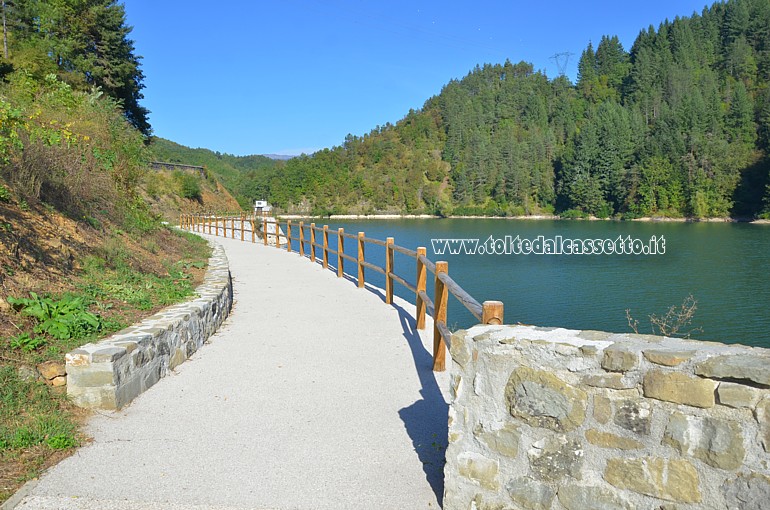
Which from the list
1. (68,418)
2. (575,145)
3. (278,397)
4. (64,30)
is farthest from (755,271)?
(575,145)

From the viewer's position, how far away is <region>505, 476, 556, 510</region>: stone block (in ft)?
7.57

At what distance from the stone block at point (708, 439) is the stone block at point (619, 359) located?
0.23 meters

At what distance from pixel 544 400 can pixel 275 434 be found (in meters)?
2.09

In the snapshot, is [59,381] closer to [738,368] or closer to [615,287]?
[738,368]

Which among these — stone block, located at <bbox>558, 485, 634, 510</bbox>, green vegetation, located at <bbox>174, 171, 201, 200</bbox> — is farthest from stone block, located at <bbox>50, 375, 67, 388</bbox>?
green vegetation, located at <bbox>174, 171, 201, 200</bbox>

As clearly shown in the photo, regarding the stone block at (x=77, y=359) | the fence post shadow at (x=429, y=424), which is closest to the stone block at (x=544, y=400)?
the fence post shadow at (x=429, y=424)

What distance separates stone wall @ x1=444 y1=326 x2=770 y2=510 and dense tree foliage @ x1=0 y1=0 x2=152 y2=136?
28608 mm

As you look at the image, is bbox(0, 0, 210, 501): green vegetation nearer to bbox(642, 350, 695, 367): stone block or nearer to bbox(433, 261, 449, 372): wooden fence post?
bbox(433, 261, 449, 372): wooden fence post

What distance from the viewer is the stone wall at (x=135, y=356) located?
3875mm

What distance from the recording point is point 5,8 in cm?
2919

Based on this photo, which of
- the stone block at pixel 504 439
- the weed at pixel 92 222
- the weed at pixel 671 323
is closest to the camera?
the stone block at pixel 504 439

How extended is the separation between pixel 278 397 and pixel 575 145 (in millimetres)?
112688

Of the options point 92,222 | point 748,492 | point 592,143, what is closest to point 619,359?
point 748,492

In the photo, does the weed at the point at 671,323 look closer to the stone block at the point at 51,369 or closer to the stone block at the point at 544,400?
the stone block at the point at 544,400
